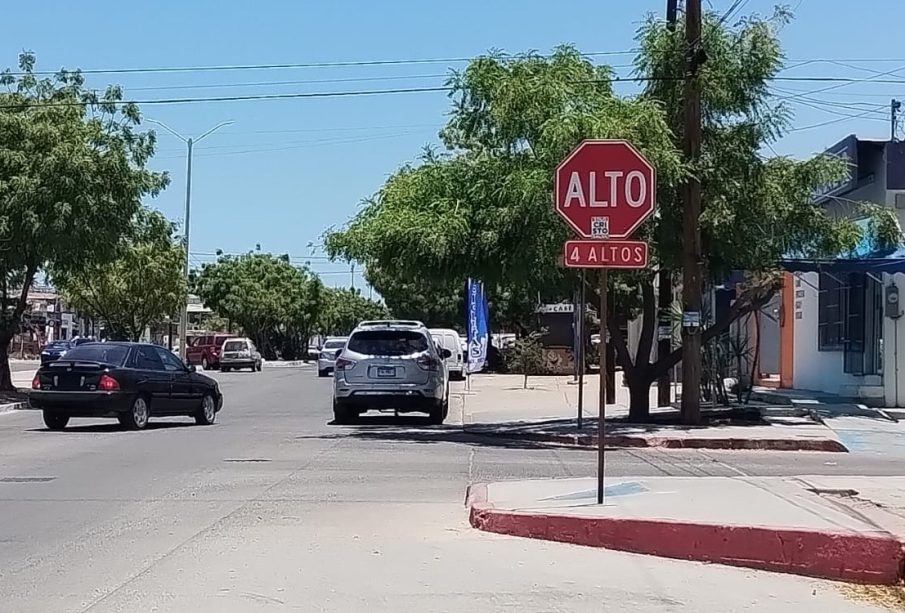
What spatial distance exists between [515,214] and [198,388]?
7762 mm

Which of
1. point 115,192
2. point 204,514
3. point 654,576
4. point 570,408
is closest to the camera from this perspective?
point 654,576

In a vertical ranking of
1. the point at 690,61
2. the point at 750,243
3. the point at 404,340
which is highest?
the point at 690,61

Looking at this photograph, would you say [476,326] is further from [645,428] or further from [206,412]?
[645,428]

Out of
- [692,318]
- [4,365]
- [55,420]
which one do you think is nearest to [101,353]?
[55,420]

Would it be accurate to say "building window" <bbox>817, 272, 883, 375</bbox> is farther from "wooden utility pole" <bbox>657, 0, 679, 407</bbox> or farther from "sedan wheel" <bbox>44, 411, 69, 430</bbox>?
"sedan wheel" <bbox>44, 411, 69, 430</bbox>

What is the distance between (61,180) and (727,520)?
77.8 ft

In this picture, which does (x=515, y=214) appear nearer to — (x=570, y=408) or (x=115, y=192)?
(x=570, y=408)

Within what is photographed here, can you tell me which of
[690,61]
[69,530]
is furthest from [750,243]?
[69,530]

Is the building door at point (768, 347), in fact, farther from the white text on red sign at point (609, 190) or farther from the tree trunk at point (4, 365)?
the white text on red sign at point (609, 190)

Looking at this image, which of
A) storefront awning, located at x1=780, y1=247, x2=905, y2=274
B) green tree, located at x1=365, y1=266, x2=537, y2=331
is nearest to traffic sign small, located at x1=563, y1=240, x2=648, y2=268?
storefront awning, located at x1=780, y1=247, x2=905, y2=274

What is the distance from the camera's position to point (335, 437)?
21047mm

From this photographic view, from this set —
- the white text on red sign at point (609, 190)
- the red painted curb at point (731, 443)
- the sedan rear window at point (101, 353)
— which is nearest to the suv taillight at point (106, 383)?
the sedan rear window at point (101, 353)

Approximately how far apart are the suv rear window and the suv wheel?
3.69 ft

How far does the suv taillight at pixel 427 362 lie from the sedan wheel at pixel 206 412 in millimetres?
4369
